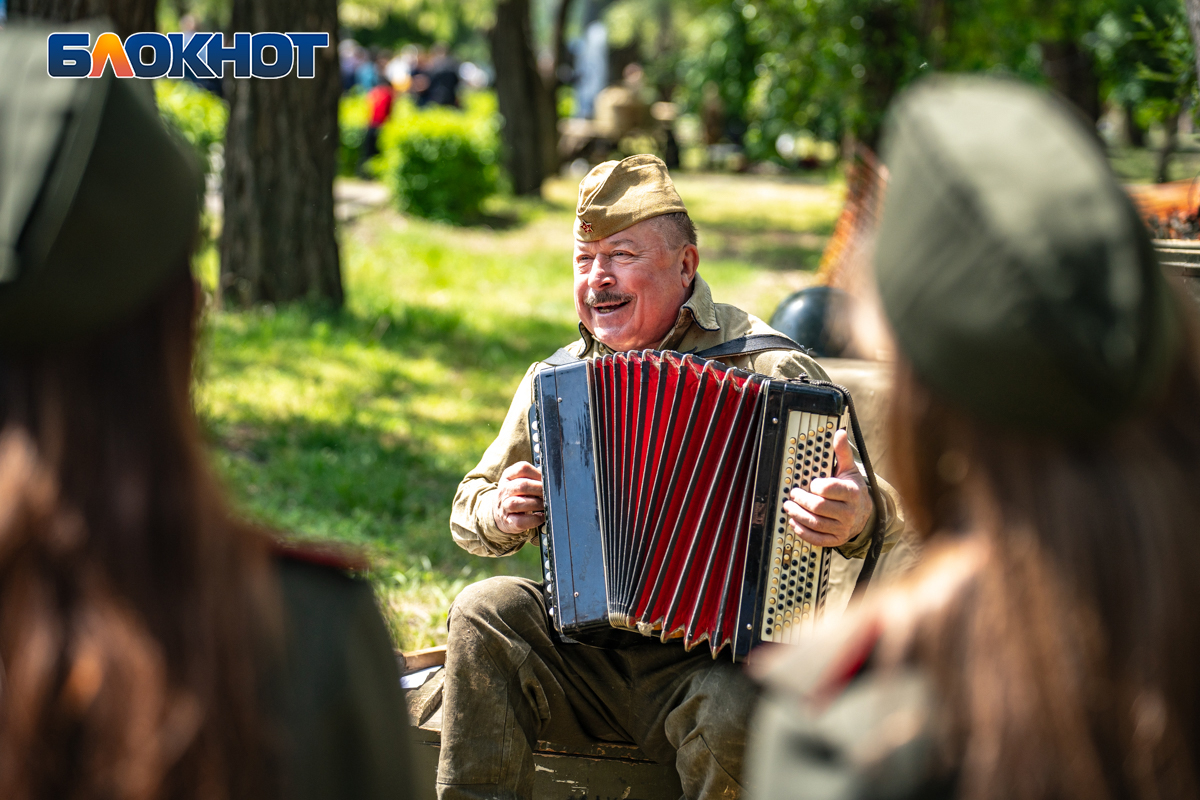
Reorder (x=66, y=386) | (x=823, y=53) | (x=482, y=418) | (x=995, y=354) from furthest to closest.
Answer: (x=823, y=53)
(x=482, y=418)
(x=66, y=386)
(x=995, y=354)

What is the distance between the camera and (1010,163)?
118cm

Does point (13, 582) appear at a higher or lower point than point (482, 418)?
higher

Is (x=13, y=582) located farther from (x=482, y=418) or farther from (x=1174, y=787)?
(x=482, y=418)

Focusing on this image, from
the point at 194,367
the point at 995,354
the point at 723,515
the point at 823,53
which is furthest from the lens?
the point at 823,53

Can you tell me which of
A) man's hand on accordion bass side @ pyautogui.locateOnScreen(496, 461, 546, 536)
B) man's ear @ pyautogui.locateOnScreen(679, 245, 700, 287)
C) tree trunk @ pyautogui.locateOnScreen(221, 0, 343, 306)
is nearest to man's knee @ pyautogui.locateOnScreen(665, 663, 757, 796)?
man's hand on accordion bass side @ pyautogui.locateOnScreen(496, 461, 546, 536)

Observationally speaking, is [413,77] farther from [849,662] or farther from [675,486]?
[849,662]

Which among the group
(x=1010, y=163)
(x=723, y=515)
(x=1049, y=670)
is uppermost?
(x=1010, y=163)

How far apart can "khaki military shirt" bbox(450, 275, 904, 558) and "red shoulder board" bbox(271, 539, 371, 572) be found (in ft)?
4.39

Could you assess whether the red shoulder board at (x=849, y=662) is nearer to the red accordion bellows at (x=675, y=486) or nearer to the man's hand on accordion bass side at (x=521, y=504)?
the red accordion bellows at (x=675, y=486)

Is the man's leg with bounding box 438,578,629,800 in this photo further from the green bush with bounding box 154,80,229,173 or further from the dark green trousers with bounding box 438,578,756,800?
the green bush with bounding box 154,80,229,173

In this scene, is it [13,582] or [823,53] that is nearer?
[13,582]

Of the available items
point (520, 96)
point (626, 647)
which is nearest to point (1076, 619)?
point (626, 647)

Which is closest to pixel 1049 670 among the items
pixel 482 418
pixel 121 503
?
pixel 121 503

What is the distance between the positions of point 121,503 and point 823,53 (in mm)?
10056
